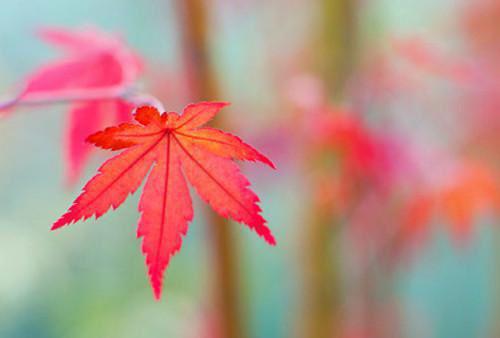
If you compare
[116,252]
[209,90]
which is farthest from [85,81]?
[116,252]

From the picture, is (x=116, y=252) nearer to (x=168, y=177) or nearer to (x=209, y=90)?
(x=209, y=90)

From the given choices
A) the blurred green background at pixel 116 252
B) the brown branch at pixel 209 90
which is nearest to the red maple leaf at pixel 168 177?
the brown branch at pixel 209 90

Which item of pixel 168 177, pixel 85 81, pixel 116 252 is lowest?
pixel 168 177

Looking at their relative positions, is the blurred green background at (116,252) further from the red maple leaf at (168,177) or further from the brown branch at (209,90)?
the red maple leaf at (168,177)

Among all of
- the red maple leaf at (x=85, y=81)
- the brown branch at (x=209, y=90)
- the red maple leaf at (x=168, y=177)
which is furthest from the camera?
the brown branch at (x=209, y=90)

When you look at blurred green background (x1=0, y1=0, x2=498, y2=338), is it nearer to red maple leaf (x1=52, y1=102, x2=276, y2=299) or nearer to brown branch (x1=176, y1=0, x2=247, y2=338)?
brown branch (x1=176, y1=0, x2=247, y2=338)

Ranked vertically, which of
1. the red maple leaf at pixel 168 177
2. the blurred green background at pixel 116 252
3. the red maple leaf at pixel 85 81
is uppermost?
the blurred green background at pixel 116 252

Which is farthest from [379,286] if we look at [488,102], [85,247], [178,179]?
[85,247]
